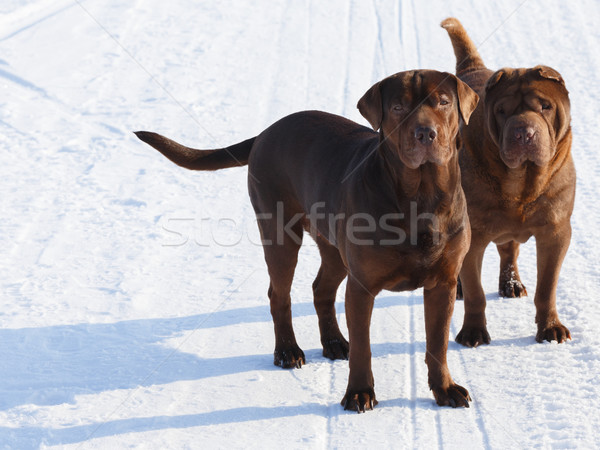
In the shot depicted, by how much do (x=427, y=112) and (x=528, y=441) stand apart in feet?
4.91

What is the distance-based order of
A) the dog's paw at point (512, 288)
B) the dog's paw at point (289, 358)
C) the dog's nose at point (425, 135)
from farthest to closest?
the dog's paw at point (512, 288) → the dog's paw at point (289, 358) → the dog's nose at point (425, 135)

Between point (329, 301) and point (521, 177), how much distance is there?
124 cm

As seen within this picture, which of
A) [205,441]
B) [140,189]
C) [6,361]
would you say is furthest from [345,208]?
[140,189]

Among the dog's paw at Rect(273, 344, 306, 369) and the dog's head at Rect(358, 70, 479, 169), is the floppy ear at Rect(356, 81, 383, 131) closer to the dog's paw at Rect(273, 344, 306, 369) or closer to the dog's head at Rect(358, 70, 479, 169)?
the dog's head at Rect(358, 70, 479, 169)

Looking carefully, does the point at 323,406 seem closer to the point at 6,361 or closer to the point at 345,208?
the point at 345,208

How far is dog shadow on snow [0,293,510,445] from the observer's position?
3.82m

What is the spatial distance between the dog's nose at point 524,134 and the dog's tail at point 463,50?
1.57 m

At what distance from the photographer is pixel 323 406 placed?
12.9 feet

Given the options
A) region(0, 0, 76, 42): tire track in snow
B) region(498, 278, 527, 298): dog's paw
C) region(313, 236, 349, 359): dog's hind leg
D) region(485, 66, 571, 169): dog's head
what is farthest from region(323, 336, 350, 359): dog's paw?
region(0, 0, 76, 42): tire track in snow

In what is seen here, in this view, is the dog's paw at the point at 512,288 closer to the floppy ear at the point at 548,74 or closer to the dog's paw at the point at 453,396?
the dog's paw at the point at 453,396

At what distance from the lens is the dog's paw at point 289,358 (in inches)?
172

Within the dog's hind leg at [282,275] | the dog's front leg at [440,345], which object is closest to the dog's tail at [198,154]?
the dog's hind leg at [282,275]

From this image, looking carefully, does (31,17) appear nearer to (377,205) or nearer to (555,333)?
(377,205)

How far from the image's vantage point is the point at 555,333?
4.51 meters
